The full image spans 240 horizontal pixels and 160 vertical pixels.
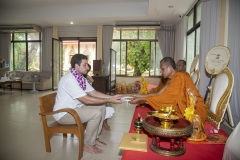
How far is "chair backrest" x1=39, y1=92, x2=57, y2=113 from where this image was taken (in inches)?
90.1

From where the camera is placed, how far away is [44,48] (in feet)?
29.9

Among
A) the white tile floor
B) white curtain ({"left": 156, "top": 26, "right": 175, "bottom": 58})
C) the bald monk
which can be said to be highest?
white curtain ({"left": 156, "top": 26, "right": 175, "bottom": 58})

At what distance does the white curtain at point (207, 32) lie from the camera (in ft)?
11.2

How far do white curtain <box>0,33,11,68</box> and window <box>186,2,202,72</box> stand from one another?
863 cm

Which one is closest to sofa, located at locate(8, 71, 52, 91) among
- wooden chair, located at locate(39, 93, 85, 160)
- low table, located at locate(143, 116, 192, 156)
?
wooden chair, located at locate(39, 93, 85, 160)

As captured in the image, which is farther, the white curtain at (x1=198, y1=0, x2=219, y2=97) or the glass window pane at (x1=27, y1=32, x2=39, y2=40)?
the glass window pane at (x1=27, y1=32, x2=39, y2=40)

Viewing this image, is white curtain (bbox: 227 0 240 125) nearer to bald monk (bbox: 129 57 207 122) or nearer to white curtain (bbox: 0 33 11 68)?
bald monk (bbox: 129 57 207 122)

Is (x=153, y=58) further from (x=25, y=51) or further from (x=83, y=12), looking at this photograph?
(x=25, y=51)

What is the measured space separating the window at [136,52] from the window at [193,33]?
2.27 metres

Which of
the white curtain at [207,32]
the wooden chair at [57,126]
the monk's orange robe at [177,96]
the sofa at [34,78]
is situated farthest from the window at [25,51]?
the monk's orange robe at [177,96]

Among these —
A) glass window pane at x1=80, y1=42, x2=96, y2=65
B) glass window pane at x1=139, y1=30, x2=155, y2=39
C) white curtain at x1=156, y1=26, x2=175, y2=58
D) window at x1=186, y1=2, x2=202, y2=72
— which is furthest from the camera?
glass window pane at x1=80, y1=42, x2=96, y2=65

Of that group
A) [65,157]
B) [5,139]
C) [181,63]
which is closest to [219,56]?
[181,63]

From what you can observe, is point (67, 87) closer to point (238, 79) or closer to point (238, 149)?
point (238, 149)

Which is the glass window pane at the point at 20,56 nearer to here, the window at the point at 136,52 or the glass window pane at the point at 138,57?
the window at the point at 136,52
